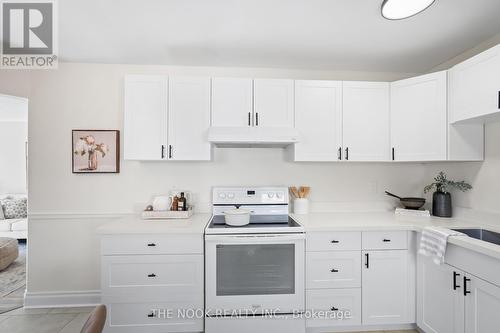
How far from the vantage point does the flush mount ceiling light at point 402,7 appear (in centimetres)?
149

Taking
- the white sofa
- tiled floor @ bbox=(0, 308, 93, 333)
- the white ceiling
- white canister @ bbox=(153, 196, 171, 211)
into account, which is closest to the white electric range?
white canister @ bbox=(153, 196, 171, 211)

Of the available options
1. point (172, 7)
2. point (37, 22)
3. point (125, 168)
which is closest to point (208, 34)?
point (172, 7)

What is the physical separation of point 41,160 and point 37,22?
52.4 inches

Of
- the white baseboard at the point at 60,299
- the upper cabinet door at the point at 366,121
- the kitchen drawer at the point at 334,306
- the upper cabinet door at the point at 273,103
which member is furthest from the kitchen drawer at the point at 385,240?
the white baseboard at the point at 60,299

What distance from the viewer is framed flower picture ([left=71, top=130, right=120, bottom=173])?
2.54 meters

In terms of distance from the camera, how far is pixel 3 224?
4176 mm

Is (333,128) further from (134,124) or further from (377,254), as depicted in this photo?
(134,124)

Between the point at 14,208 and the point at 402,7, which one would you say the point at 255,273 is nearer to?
the point at 402,7

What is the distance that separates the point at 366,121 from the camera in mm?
2428

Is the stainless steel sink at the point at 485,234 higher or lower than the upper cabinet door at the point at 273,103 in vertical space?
lower

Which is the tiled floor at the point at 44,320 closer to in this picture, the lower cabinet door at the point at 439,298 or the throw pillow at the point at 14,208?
the lower cabinet door at the point at 439,298

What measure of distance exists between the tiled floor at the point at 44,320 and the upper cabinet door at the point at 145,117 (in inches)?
62.8

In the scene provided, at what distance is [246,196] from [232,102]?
945mm

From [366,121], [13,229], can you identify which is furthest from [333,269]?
[13,229]
